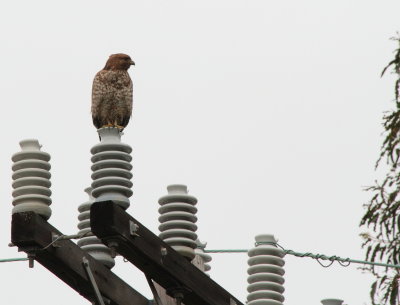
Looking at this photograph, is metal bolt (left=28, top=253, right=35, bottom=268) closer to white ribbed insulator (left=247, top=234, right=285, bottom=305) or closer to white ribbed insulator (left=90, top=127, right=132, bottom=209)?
white ribbed insulator (left=90, top=127, right=132, bottom=209)

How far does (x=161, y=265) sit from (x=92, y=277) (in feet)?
1.44

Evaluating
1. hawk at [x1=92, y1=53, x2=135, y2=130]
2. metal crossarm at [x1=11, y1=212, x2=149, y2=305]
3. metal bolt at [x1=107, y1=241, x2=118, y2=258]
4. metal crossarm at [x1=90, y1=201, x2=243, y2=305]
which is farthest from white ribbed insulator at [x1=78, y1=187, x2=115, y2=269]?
hawk at [x1=92, y1=53, x2=135, y2=130]

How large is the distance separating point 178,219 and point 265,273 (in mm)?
1203

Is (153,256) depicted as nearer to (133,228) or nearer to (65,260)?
(133,228)

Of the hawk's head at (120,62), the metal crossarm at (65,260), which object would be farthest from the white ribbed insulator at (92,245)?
the hawk's head at (120,62)

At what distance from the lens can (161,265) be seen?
9.34 m

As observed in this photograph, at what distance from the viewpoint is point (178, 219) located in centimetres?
962

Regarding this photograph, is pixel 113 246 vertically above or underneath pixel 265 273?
A: underneath

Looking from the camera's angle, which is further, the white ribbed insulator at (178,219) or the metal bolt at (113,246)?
the white ribbed insulator at (178,219)

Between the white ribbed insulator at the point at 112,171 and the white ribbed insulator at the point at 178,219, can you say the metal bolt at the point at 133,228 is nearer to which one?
the white ribbed insulator at the point at 112,171

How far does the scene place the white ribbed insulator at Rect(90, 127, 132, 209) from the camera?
29.9 ft

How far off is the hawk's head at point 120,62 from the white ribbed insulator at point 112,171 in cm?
614

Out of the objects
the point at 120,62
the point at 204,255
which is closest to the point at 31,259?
the point at 204,255

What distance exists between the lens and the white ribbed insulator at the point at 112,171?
9109mm
